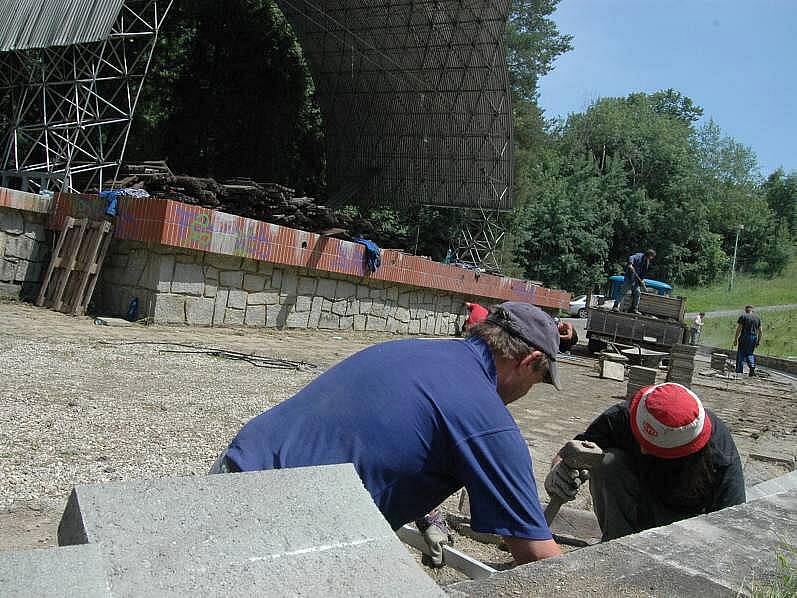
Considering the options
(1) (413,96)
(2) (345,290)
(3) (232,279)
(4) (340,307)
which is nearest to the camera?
(3) (232,279)

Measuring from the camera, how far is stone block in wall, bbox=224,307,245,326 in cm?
1098

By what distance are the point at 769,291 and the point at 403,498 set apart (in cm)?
5868

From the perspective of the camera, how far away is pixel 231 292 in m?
11.0

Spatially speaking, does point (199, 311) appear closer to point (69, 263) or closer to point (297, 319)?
point (69, 263)

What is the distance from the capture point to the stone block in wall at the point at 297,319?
12180mm

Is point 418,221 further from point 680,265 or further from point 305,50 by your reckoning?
Answer: point 680,265

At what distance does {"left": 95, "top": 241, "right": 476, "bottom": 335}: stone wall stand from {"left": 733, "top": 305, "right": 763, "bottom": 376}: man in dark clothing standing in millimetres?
10139

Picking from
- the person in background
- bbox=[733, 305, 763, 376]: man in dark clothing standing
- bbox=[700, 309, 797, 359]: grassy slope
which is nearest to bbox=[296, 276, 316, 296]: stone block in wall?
the person in background

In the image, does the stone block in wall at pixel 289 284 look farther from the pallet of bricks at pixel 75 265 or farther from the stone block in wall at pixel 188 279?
the pallet of bricks at pixel 75 265

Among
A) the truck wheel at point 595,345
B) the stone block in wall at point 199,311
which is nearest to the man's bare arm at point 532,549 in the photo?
the stone block in wall at point 199,311

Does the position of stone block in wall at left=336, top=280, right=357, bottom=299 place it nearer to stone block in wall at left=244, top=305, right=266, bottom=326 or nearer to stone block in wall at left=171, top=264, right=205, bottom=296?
stone block in wall at left=244, top=305, right=266, bottom=326

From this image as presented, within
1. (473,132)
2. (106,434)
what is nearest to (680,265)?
(473,132)

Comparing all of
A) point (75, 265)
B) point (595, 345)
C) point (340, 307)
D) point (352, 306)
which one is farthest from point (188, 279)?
point (595, 345)

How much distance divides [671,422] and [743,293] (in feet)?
182
